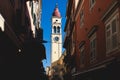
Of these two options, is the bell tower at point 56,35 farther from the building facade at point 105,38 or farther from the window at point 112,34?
the window at point 112,34

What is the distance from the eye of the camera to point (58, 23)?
137 meters

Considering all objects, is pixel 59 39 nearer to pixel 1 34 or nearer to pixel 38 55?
pixel 38 55

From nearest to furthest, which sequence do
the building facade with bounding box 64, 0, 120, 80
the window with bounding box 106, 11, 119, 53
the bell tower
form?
the building facade with bounding box 64, 0, 120, 80
the window with bounding box 106, 11, 119, 53
the bell tower

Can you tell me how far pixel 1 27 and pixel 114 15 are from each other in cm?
436

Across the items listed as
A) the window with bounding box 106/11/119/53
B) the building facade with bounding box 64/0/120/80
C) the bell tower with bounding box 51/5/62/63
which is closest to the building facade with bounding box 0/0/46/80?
the building facade with bounding box 64/0/120/80

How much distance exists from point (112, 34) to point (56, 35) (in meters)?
121

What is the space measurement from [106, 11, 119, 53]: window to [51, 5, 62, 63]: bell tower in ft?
387

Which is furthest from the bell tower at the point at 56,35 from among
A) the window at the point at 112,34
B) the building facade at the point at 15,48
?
the window at the point at 112,34

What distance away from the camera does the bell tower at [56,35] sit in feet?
440

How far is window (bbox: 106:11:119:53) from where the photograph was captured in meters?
13.1

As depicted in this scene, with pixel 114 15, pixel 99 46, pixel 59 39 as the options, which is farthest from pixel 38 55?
pixel 59 39

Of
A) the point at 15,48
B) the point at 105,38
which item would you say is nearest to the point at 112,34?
the point at 105,38

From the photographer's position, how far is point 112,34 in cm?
1373

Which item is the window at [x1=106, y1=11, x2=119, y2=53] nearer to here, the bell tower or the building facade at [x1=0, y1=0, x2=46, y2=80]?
the building facade at [x1=0, y1=0, x2=46, y2=80]
